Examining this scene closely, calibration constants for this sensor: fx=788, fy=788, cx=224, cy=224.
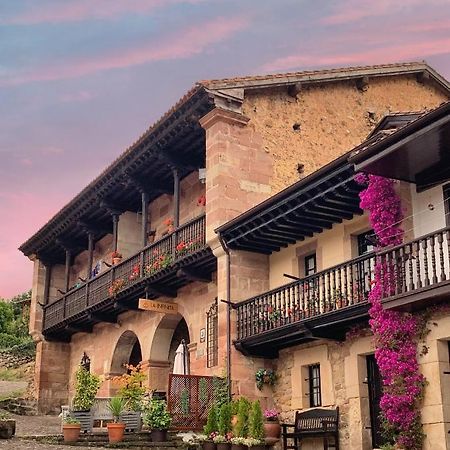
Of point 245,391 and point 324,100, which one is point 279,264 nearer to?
point 245,391

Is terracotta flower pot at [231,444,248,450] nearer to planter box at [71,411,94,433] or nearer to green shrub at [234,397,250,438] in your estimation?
green shrub at [234,397,250,438]

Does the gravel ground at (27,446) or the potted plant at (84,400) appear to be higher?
the potted plant at (84,400)

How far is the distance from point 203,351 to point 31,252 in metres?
13.3

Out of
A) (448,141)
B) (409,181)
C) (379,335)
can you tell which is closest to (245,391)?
(379,335)

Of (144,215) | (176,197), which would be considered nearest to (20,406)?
(144,215)

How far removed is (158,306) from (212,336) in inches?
81.7

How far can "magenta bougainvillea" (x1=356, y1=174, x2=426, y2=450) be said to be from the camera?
12.9 meters

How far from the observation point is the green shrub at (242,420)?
1576cm

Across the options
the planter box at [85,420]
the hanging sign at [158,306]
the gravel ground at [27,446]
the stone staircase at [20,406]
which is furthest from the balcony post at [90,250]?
the gravel ground at [27,446]

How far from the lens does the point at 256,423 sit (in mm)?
15750

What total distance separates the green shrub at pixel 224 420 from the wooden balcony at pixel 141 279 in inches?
151

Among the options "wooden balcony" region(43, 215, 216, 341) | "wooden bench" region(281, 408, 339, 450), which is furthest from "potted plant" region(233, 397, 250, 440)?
"wooden balcony" region(43, 215, 216, 341)

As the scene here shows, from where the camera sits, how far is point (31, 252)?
1204 inches

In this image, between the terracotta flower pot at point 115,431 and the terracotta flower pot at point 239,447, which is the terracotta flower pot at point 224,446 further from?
the terracotta flower pot at point 115,431
